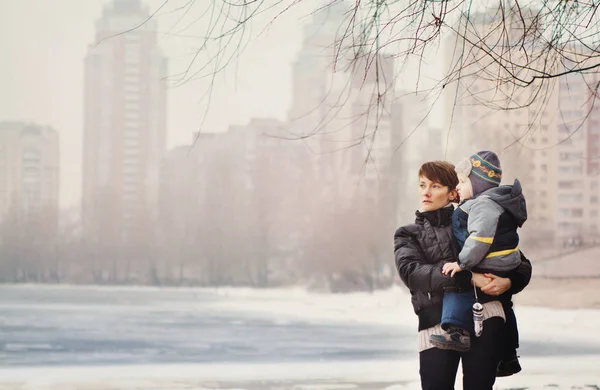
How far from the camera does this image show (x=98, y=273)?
135ft

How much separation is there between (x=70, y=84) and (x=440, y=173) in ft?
159

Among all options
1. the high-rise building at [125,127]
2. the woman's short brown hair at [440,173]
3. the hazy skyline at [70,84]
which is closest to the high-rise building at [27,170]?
the hazy skyline at [70,84]

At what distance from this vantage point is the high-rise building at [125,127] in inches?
1713

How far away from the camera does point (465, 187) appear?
2.13 meters

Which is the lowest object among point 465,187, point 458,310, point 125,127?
point 458,310

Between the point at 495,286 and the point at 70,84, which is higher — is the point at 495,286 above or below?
below

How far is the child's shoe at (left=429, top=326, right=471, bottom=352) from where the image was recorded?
2.04 m

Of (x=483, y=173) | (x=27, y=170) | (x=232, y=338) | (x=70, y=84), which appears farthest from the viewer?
(x=70, y=84)

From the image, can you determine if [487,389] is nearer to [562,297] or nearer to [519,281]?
[519,281]

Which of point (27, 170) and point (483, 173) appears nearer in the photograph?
point (483, 173)

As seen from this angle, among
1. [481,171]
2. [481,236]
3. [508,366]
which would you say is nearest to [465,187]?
[481,171]

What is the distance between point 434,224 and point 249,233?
39966 mm

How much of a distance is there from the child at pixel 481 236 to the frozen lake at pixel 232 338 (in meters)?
3.26

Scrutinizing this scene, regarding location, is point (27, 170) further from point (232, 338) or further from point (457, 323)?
point (457, 323)
